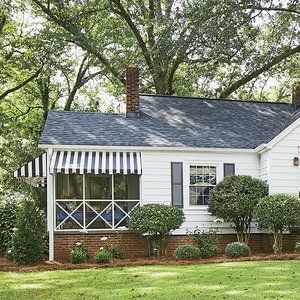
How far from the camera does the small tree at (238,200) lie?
17.5 m

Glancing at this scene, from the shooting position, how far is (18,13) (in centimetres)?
3139

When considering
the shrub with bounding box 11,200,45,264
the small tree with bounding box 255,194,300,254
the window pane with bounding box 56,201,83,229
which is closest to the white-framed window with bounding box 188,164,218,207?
the small tree with bounding box 255,194,300,254

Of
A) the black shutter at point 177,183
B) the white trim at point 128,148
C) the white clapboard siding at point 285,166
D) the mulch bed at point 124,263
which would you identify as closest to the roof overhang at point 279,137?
the white clapboard siding at point 285,166

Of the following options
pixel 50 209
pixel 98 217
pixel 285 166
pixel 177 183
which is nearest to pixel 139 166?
pixel 177 183

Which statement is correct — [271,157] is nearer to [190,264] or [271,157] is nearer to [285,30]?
[190,264]

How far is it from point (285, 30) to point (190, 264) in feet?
58.4

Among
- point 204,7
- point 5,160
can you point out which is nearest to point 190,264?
point 204,7

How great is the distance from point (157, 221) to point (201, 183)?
111 inches

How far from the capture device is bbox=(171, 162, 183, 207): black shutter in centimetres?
1856

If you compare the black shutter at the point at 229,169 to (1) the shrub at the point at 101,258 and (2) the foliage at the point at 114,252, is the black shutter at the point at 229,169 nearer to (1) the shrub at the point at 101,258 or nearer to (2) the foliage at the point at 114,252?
(2) the foliage at the point at 114,252

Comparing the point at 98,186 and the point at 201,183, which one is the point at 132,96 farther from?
the point at 201,183

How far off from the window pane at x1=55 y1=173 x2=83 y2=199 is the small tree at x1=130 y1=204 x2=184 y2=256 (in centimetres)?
365

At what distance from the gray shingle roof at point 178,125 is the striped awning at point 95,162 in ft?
1.25

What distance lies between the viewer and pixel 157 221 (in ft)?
55.2
